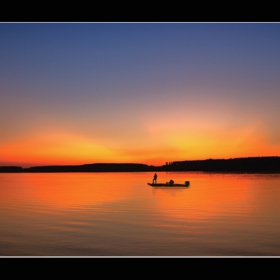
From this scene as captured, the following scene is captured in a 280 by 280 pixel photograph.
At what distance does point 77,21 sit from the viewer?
8.12 m

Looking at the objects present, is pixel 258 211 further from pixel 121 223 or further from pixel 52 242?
pixel 52 242

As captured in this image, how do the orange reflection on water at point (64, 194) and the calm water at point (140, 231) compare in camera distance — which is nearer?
the calm water at point (140, 231)

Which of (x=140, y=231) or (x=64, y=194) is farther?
Result: (x=64, y=194)

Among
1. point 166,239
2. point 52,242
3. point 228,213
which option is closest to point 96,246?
point 52,242

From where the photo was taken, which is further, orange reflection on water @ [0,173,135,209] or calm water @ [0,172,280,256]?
orange reflection on water @ [0,173,135,209]

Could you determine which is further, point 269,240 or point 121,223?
point 121,223
